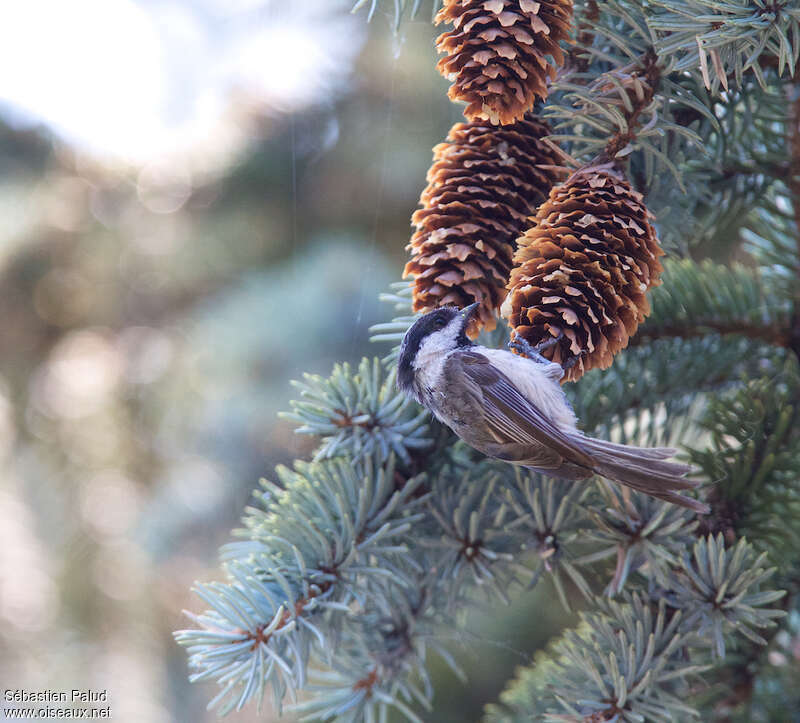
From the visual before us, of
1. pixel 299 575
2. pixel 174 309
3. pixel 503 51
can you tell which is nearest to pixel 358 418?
pixel 299 575

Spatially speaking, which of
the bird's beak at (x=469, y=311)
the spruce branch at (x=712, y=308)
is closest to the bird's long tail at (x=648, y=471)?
the bird's beak at (x=469, y=311)

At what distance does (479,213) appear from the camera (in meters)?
0.44

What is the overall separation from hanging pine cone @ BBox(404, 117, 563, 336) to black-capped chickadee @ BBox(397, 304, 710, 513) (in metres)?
0.02

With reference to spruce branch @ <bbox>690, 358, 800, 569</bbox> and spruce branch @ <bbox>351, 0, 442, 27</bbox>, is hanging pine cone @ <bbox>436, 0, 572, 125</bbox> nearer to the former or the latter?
spruce branch @ <bbox>351, 0, 442, 27</bbox>

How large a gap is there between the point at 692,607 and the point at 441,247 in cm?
28

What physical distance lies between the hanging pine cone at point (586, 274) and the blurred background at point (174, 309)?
61 cm

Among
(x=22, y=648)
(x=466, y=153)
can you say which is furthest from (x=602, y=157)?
(x=22, y=648)

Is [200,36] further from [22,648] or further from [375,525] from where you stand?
[22,648]

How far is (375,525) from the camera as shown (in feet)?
1.51

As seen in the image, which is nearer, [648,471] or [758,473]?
[648,471]

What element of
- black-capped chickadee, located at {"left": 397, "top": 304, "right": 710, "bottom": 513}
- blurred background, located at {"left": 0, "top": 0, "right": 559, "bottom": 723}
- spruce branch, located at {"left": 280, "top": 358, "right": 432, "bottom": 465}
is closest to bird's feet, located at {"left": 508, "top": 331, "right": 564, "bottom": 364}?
black-capped chickadee, located at {"left": 397, "top": 304, "right": 710, "bottom": 513}

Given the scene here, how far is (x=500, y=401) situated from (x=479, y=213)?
121mm

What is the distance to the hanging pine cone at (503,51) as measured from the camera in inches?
15.4

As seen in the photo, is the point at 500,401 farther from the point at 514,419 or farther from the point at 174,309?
the point at 174,309
